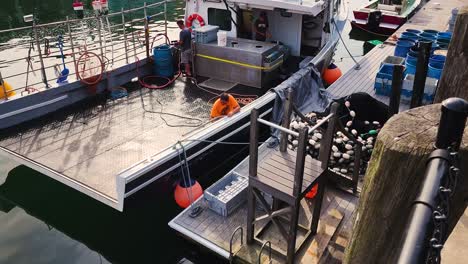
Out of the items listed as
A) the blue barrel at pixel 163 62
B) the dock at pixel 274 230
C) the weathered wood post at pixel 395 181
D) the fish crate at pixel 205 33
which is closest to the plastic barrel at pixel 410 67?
the dock at pixel 274 230

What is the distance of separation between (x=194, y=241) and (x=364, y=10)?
16.9m

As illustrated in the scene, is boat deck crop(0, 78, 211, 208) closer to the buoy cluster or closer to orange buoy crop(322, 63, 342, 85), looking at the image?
the buoy cluster

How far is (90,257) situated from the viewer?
6.52m

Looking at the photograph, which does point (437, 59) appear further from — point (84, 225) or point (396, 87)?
point (84, 225)

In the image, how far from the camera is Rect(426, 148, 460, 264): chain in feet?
3.45

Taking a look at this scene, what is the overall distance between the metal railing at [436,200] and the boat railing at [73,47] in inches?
317

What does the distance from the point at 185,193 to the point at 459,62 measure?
4.45 m

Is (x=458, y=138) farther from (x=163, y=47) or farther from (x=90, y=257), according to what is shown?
(x=163, y=47)

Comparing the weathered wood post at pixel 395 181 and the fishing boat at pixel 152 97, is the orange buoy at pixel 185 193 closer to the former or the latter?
the fishing boat at pixel 152 97

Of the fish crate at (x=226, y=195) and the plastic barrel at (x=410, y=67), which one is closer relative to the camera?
the fish crate at (x=226, y=195)

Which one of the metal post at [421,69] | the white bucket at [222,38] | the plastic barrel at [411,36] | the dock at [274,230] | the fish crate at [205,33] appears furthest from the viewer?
the plastic barrel at [411,36]

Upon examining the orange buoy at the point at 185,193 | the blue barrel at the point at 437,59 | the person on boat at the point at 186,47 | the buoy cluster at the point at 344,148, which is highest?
the person on boat at the point at 186,47

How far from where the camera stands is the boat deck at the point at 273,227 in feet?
18.1

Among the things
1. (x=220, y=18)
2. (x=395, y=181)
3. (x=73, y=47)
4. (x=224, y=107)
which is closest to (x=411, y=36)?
(x=220, y=18)
